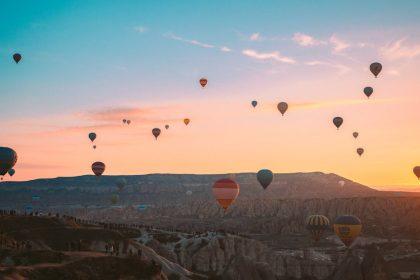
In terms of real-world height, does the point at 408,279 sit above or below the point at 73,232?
below

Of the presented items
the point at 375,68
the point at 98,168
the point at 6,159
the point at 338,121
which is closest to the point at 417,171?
the point at 338,121

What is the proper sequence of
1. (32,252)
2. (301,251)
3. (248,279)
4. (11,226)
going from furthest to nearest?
(301,251), (11,226), (248,279), (32,252)

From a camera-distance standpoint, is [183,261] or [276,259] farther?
[276,259]

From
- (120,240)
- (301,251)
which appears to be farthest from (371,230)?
(120,240)

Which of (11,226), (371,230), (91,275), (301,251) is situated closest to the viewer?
(91,275)

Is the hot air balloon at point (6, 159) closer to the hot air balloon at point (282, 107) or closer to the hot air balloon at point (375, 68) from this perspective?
the hot air balloon at point (282, 107)

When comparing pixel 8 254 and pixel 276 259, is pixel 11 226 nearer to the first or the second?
pixel 8 254

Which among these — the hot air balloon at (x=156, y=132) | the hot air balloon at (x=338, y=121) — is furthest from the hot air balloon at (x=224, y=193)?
the hot air balloon at (x=156, y=132)

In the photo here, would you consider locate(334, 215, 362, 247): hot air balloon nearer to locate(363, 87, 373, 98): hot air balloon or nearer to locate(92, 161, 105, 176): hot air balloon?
locate(363, 87, 373, 98): hot air balloon
